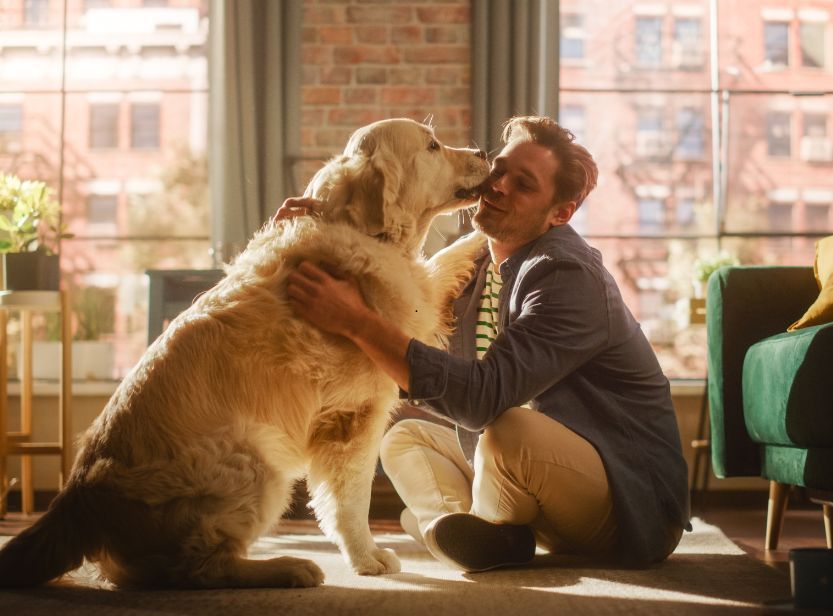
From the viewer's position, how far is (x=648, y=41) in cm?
432

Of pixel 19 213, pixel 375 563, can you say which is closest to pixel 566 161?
pixel 375 563

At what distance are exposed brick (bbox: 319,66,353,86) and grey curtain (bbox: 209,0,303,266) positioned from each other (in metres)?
0.12

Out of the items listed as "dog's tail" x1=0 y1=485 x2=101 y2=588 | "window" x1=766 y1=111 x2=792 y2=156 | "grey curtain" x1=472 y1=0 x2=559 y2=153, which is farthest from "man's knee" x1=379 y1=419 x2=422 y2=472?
"window" x1=766 y1=111 x2=792 y2=156

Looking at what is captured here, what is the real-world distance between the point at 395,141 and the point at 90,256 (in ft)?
9.06

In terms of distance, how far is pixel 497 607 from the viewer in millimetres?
1545

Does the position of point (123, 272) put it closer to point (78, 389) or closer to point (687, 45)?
point (78, 389)

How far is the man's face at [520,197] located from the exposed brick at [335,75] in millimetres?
1950

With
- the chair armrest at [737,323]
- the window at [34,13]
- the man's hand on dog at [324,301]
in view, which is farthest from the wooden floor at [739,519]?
the window at [34,13]

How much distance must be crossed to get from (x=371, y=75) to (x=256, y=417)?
2607 millimetres

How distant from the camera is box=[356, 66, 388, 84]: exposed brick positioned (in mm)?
3939

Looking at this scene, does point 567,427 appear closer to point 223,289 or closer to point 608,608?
point 608,608

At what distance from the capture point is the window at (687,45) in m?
4.30

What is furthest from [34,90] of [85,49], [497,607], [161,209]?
[497,607]

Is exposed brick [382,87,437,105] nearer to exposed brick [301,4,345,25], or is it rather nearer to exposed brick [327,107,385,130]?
exposed brick [327,107,385,130]
